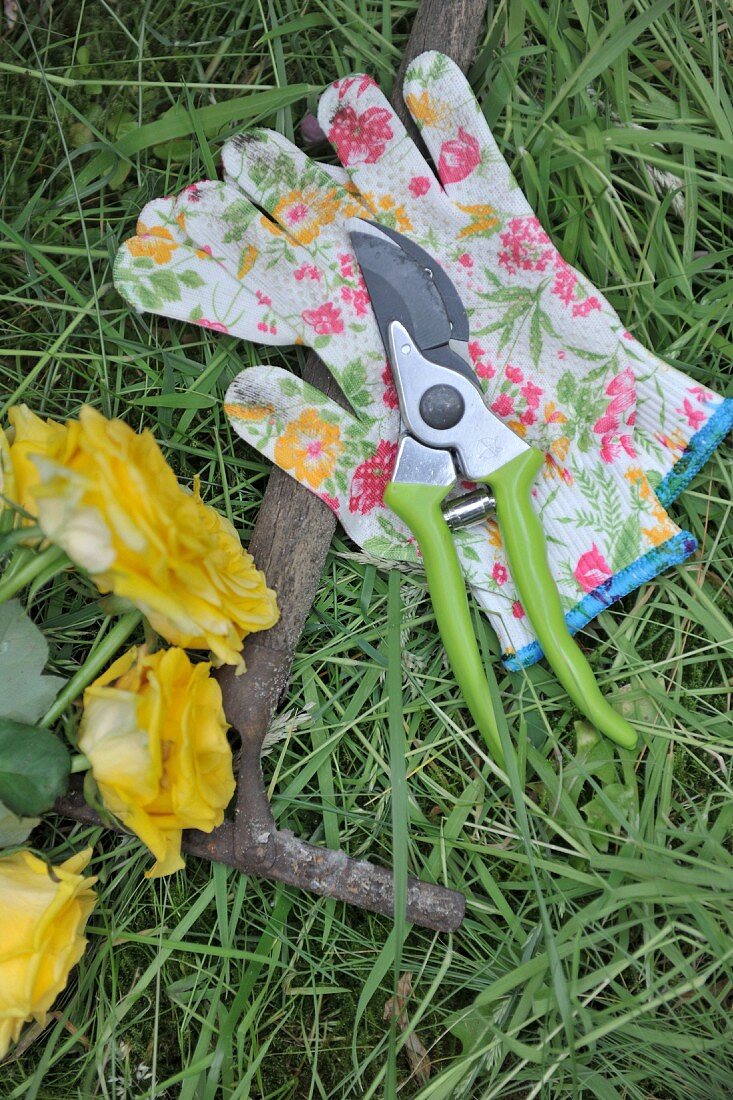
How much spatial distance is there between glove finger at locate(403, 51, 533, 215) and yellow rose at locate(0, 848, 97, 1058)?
103cm

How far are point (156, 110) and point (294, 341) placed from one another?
1.44 ft

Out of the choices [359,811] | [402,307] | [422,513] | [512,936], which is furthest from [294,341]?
[512,936]

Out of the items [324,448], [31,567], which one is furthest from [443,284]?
[31,567]

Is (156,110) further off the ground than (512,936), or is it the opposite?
(156,110)

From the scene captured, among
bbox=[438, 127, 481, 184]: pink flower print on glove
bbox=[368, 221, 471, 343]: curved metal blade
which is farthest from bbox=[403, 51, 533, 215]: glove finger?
bbox=[368, 221, 471, 343]: curved metal blade

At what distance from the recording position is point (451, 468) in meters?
1.12

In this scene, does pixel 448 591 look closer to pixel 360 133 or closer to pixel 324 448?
pixel 324 448

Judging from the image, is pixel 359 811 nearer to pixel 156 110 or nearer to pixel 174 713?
pixel 174 713

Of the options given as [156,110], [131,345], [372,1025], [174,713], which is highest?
[156,110]

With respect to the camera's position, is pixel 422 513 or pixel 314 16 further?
pixel 314 16

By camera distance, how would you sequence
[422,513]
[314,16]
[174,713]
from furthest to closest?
[314,16] → [422,513] → [174,713]

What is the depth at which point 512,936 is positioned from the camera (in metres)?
1.14

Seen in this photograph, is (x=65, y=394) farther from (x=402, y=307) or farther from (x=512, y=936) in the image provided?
(x=512, y=936)

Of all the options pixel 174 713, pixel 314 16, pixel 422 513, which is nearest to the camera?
pixel 174 713
